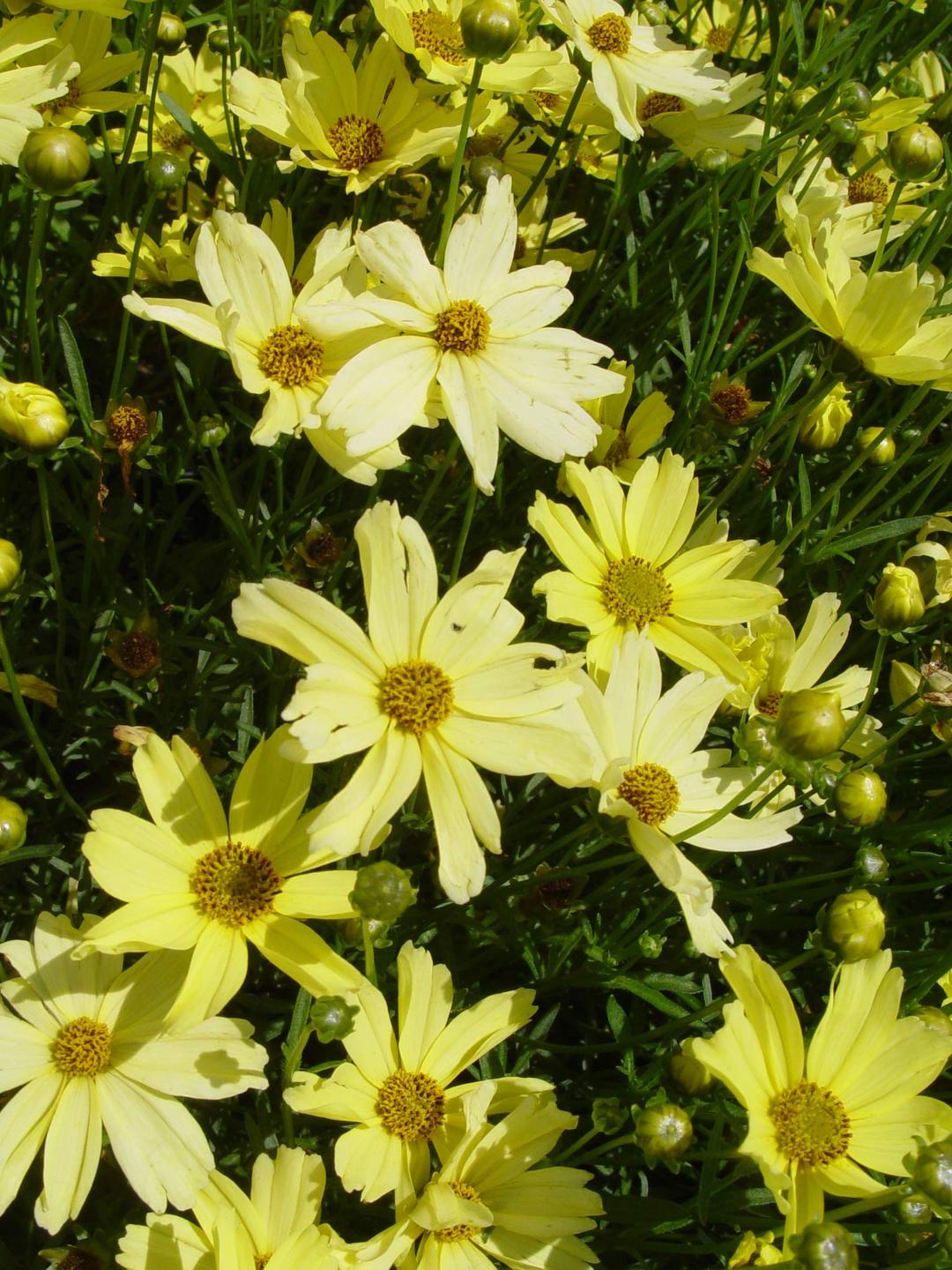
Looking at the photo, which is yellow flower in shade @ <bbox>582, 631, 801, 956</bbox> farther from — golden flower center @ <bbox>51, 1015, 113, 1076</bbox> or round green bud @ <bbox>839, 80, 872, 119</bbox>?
round green bud @ <bbox>839, 80, 872, 119</bbox>

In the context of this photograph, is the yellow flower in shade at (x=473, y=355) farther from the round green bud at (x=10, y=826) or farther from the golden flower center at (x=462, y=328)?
the round green bud at (x=10, y=826)

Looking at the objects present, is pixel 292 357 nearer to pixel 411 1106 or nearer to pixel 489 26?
pixel 489 26

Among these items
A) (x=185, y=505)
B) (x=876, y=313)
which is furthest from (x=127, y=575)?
(x=876, y=313)

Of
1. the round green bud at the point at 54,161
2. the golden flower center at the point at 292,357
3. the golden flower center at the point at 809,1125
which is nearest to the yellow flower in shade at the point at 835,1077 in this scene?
the golden flower center at the point at 809,1125

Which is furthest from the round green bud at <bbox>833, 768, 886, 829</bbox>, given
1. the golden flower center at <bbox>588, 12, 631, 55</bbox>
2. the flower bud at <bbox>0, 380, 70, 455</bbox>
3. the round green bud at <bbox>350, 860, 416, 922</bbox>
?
the golden flower center at <bbox>588, 12, 631, 55</bbox>

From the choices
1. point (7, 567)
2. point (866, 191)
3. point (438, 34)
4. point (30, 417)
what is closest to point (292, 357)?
point (30, 417)

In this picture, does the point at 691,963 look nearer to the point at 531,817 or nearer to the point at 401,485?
the point at 531,817
